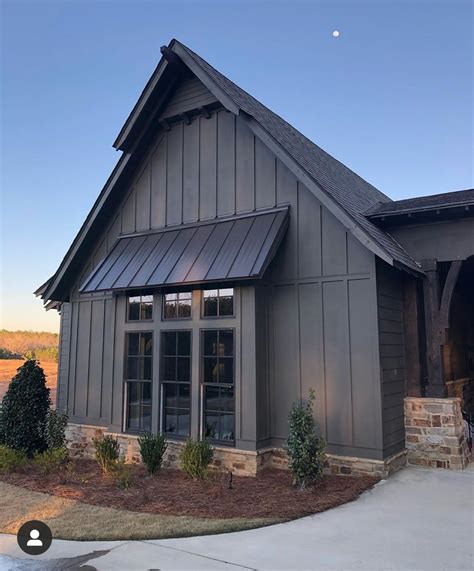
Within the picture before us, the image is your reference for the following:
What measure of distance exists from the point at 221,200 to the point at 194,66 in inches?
109

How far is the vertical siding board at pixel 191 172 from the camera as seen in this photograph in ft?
33.2

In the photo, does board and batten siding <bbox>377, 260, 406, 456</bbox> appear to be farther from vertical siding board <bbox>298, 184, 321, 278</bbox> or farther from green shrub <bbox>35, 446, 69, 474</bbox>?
green shrub <bbox>35, 446, 69, 474</bbox>

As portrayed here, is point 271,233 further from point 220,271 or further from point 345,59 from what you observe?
point 345,59

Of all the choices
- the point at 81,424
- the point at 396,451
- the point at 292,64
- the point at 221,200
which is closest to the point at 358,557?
the point at 396,451

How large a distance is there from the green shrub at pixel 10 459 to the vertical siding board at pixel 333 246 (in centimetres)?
690

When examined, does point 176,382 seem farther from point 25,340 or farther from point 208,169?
point 25,340

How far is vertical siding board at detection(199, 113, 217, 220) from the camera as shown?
9.86 meters

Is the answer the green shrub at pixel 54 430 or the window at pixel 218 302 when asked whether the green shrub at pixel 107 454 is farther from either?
the window at pixel 218 302

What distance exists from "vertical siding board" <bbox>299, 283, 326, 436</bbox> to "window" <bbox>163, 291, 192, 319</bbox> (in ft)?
7.71

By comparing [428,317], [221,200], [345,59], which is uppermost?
[345,59]

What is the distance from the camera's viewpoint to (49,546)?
503 cm

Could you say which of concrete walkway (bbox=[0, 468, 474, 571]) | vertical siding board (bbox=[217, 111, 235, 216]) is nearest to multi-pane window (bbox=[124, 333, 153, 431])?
vertical siding board (bbox=[217, 111, 235, 216])

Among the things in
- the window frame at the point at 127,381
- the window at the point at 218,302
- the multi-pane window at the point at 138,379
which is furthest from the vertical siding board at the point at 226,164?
the multi-pane window at the point at 138,379

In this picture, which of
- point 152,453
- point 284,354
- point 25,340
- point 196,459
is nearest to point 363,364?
point 284,354
